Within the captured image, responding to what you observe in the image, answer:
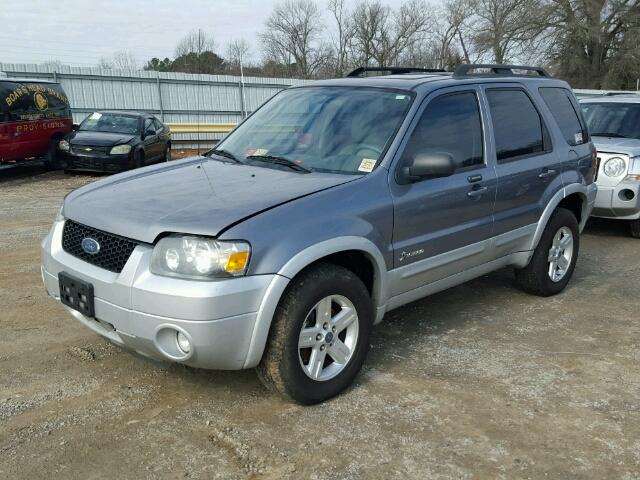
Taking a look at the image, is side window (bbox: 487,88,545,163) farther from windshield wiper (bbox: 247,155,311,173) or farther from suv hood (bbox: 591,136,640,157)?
suv hood (bbox: 591,136,640,157)

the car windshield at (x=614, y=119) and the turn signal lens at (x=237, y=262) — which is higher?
the car windshield at (x=614, y=119)

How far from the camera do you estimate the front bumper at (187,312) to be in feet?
9.78

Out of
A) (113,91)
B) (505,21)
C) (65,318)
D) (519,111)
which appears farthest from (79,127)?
(505,21)

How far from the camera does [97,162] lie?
13.2 metres

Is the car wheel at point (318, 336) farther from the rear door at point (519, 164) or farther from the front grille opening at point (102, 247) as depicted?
the rear door at point (519, 164)

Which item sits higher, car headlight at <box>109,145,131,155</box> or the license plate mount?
the license plate mount

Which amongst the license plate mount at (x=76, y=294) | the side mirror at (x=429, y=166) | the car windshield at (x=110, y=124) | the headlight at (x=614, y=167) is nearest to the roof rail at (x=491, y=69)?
the side mirror at (x=429, y=166)

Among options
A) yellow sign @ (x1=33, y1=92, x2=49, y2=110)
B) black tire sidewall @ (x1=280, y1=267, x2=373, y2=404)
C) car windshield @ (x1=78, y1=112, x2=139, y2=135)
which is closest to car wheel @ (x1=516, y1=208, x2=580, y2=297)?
black tire sidewall @ (x1=280, y1=267, x2=373, y2=404)

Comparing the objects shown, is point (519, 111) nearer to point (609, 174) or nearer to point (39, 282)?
point (609, 174)

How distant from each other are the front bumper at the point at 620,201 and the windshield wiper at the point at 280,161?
17.2 ft

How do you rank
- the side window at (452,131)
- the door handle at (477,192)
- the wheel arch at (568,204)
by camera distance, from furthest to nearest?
the wheel arch at (568,204)
the door handle at (477,192)
the side window at (452,131)

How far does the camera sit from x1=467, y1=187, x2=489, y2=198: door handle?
4305 mm

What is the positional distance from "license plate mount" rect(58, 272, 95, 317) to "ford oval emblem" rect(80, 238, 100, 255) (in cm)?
16

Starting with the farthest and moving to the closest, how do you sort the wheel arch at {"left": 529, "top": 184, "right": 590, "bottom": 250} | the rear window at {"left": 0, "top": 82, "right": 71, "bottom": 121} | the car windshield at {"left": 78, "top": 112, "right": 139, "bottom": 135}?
1. the car windshield at {"left": 78, "top": 112, "right": 139, "bottom": 135}
2. the rear window at {"left": 0, "top": 82, "right": 71, "bottom": 121}
3. the wheel arch at {"left": 529, "top": 184, "right": 590, "bottom": 250}
